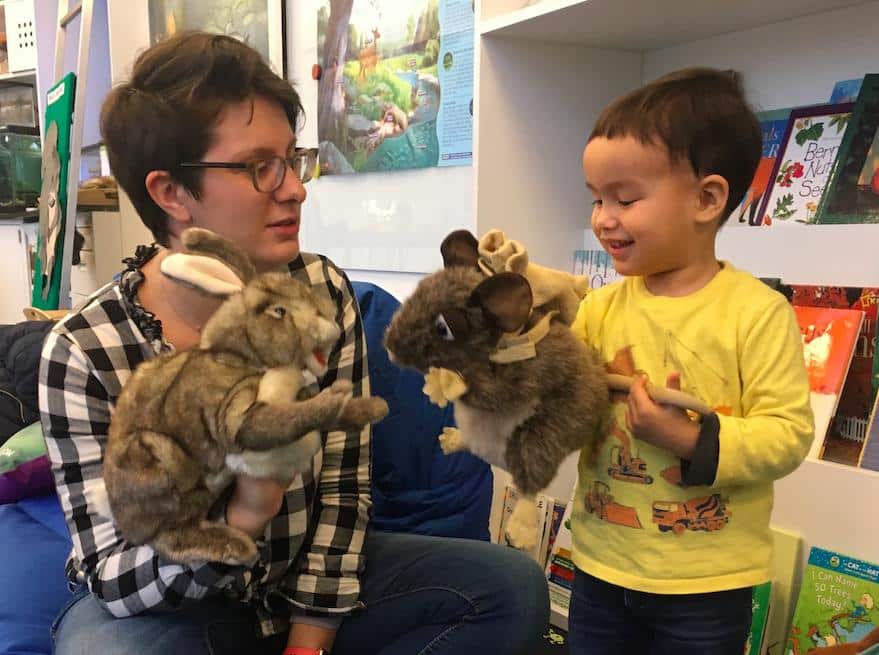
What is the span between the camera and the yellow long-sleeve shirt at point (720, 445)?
2.41ft

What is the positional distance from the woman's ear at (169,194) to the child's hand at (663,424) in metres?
0.62

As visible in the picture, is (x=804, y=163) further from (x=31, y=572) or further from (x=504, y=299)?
(x=31, y=572)

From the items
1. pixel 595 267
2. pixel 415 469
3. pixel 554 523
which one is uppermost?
pixel 595 267

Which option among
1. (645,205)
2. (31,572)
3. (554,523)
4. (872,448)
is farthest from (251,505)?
(554,523)

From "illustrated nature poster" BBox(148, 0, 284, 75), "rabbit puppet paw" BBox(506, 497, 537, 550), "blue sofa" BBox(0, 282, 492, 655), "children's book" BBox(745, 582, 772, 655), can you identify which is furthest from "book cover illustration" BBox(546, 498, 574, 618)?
"illustrated nature poster" BBox(148, 0, 284, 75)

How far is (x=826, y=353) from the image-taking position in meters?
1.15

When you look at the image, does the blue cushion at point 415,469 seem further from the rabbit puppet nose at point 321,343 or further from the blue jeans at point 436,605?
the rabbit puppet nose at point 321,343

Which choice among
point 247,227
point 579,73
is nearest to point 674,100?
point 247,227

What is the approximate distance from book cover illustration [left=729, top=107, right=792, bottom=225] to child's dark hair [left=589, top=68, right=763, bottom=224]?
56cm

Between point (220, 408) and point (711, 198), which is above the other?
point (711, 198)

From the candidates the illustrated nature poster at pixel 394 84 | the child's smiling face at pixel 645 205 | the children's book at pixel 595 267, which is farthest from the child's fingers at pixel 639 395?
the illustrated nature poster at pixel 394 84

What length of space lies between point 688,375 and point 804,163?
2.33 ft

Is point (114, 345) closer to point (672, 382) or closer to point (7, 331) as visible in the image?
point (672, 382)

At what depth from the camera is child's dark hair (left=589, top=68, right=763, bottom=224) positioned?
749 mm
